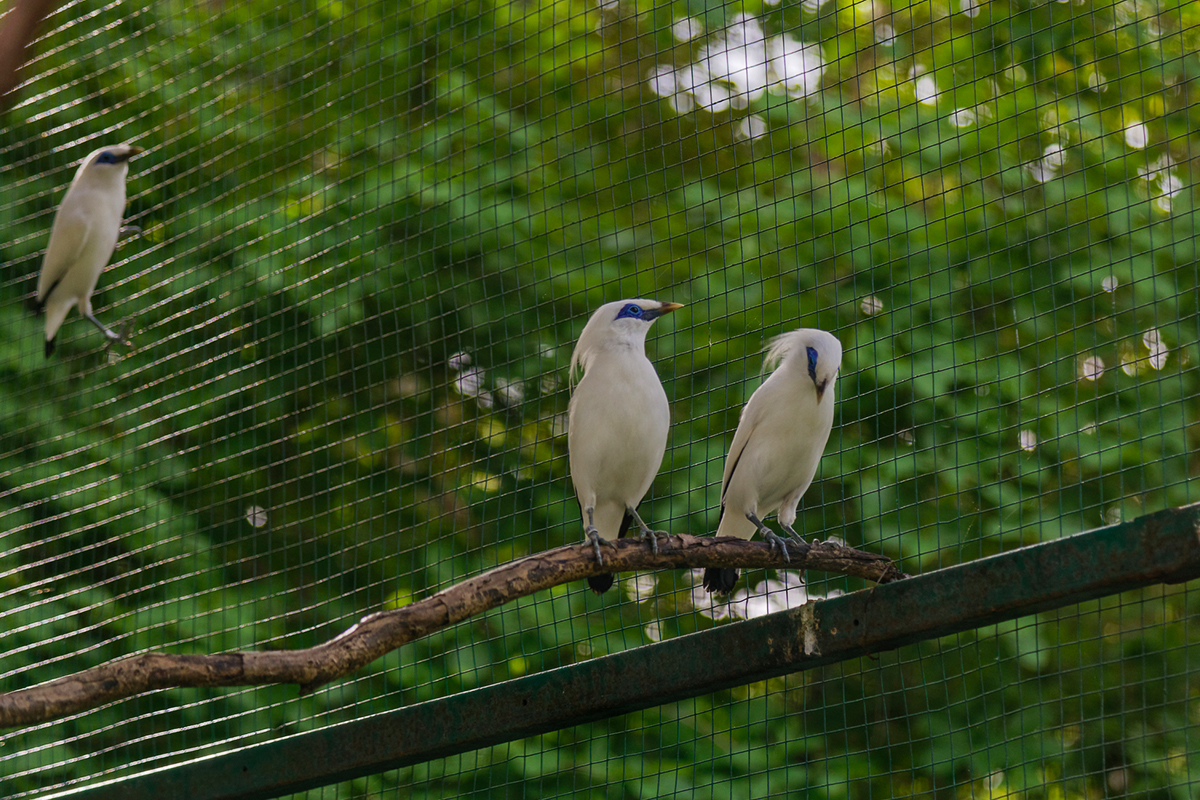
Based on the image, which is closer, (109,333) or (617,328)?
(617,328)

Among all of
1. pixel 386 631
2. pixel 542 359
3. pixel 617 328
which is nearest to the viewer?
pixel 386 631

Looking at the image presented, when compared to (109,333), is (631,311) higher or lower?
lower

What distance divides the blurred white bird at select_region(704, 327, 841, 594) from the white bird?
0.88 ft

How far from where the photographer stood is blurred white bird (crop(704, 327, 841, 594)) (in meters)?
3.25

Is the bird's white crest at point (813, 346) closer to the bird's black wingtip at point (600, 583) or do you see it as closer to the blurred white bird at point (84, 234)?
the bird's black wingtip at point (600, 583)

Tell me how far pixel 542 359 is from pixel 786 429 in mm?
1337

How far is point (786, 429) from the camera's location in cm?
332

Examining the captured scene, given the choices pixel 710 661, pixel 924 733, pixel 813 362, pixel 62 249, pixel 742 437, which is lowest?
pixel 924 733

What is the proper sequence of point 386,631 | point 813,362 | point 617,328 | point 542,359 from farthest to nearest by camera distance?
point 542,359
point 617,328
point 813,362
point 386,631

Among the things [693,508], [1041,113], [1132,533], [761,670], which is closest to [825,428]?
[693,508]

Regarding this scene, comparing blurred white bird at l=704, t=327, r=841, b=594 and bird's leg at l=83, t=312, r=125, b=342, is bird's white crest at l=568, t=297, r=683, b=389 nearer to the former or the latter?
blurred white bird at l=704, t=327, r=841, b=594

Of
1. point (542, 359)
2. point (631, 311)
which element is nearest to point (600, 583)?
point (631, 311)

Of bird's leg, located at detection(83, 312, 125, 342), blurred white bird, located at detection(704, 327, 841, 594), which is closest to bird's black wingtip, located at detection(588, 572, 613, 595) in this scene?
blurred white bird, located at detection(704, 327, 841, 594)

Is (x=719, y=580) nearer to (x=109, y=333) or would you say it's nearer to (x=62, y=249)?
(x=109, y=333)
